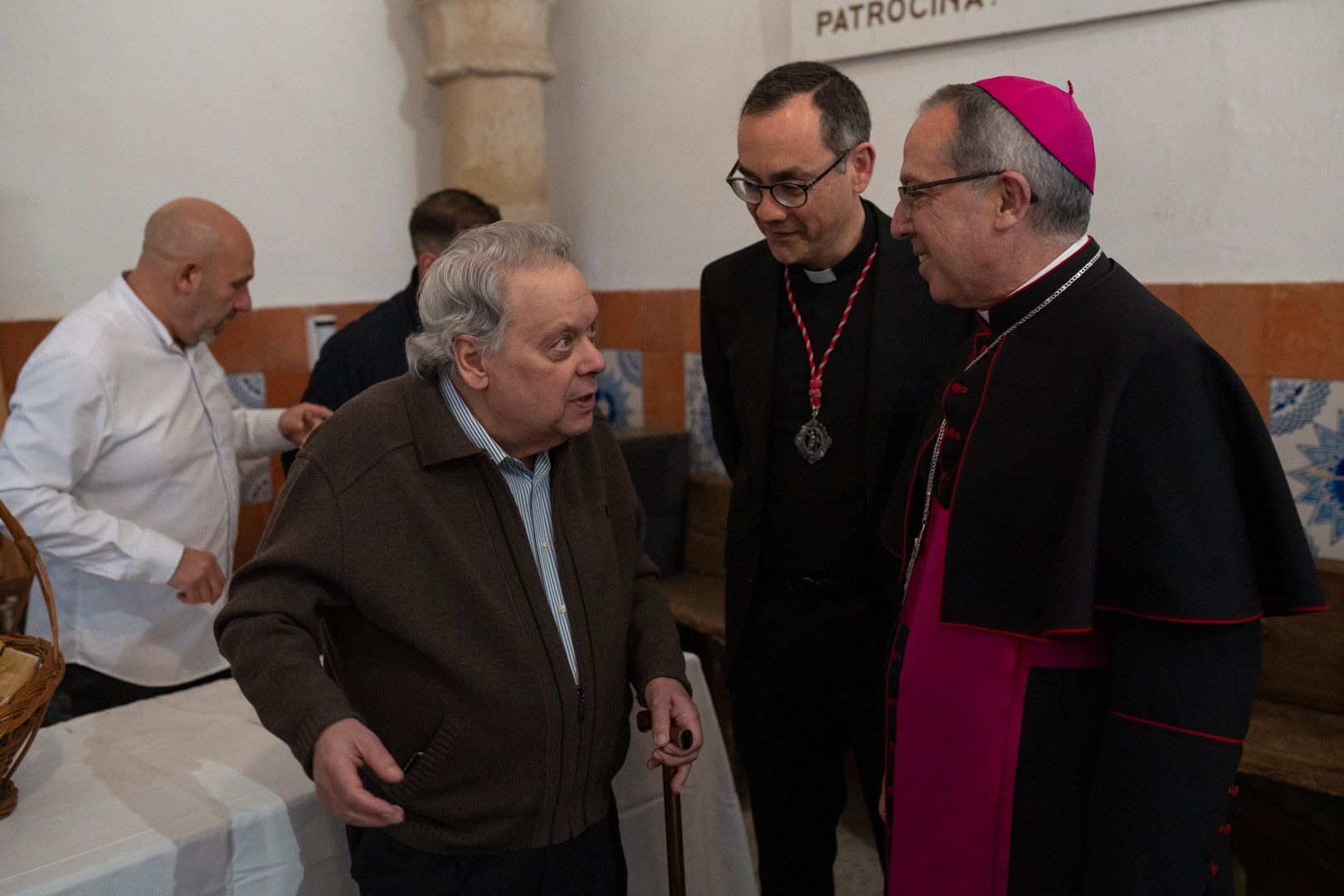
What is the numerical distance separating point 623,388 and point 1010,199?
326cm

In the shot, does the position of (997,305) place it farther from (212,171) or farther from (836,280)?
(212,171)

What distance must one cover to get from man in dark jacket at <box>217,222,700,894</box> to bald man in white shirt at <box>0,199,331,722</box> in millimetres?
1171

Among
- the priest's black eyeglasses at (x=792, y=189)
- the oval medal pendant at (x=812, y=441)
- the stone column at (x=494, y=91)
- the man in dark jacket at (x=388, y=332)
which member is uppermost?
the stone column at (x=494, y=91)

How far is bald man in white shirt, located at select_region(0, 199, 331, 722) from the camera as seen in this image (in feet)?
8.81

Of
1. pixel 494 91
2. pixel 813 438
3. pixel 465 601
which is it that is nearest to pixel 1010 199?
pixel 813 438

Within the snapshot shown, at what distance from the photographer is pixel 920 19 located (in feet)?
11.7

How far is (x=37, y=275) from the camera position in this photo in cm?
386

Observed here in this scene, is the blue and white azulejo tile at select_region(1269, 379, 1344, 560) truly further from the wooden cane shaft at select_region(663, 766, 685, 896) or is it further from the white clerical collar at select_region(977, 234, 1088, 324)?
the wooden cane shaft at select_region(663, 766, 685, 896)

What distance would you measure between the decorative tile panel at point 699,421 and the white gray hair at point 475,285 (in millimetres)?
2585

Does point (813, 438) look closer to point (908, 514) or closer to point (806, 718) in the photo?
point (908, 514)

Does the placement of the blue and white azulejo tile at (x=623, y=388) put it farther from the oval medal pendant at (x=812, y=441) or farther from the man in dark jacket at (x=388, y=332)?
the oval medal pendant at (x=812, y=441)

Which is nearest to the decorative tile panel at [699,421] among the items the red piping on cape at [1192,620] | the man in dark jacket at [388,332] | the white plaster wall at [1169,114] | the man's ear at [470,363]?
the white plaster wall at [1169,114]

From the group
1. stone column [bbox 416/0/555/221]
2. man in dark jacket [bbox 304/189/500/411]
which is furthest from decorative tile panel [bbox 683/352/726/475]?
man in dark jacket [bbox 304/189/500/411]

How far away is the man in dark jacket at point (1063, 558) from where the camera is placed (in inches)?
60.6
